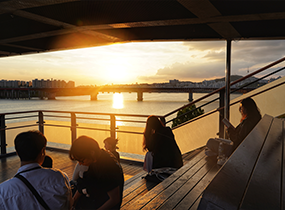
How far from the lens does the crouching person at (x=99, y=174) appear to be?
163 cm

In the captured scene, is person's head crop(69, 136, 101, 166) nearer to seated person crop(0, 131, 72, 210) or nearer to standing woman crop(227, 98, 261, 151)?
seated person crop(0, 131, 72, 210)

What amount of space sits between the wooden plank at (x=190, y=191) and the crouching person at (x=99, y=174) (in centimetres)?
42

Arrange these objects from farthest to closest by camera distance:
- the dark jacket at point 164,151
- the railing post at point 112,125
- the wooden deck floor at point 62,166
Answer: the railing post at point 112,125 → the wooden deck floor at point 62,166 → the dark jacket at point 164,151

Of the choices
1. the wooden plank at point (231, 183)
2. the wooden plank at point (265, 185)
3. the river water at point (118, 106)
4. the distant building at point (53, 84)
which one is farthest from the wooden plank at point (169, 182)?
the river water at point (118, 106)

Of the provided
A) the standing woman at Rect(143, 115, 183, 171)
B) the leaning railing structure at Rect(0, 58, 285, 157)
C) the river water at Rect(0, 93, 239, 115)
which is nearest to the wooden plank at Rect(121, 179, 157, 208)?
the standing woman at Rect(143, 115, 183, 171)

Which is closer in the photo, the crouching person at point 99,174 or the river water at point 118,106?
the crouching person at point 99,174

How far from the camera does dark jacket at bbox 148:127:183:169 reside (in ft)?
9.21

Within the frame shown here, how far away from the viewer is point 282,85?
4359 millimetres

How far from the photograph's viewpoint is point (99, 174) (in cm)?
163

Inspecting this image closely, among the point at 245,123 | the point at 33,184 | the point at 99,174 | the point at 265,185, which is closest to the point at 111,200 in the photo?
the point at 99,174

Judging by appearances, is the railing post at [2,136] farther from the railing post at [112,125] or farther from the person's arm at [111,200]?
the person's arm at [111,200]

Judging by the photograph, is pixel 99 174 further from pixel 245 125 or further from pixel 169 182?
pixel 245 125

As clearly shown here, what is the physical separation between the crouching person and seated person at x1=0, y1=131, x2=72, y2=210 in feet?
1.09

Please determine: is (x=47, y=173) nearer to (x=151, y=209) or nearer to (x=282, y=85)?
(x=151, y=209)
